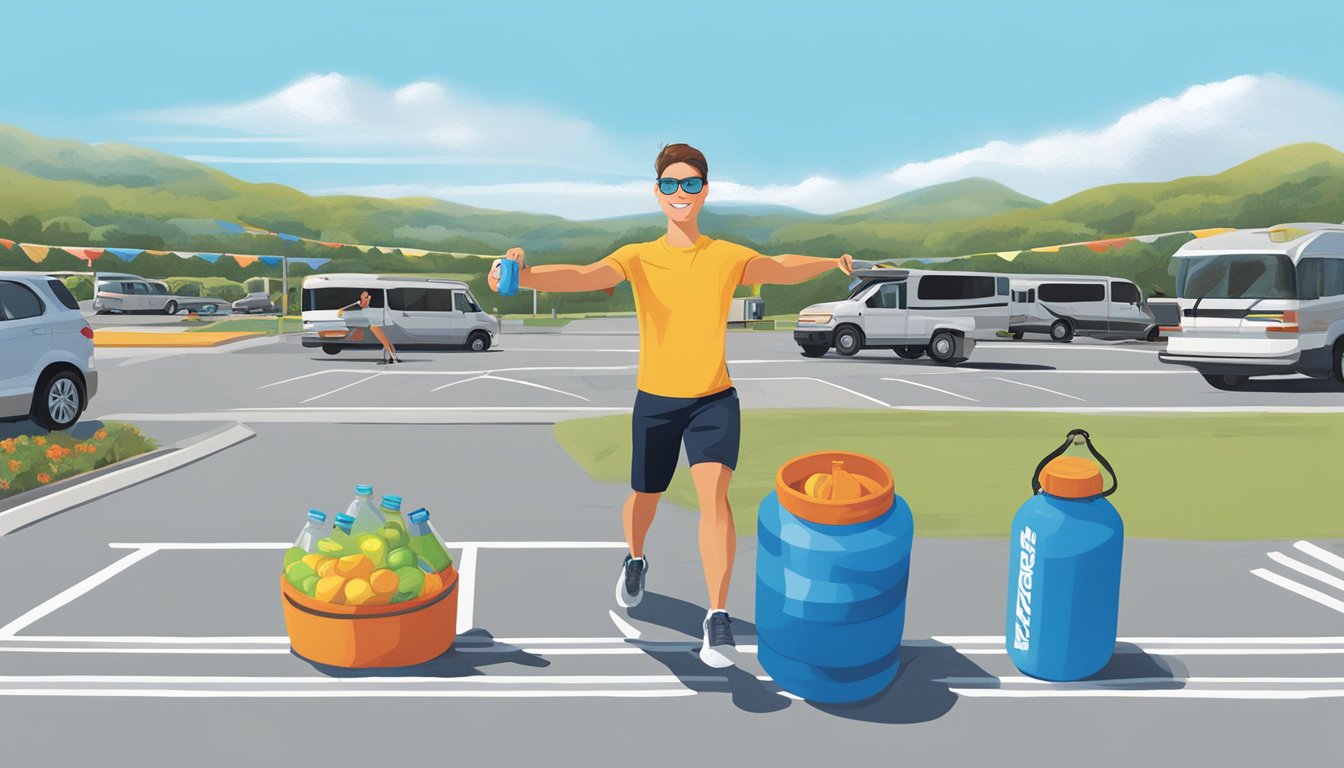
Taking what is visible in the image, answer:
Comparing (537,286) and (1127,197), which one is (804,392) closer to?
(537,286)

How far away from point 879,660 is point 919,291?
1988 centimetres

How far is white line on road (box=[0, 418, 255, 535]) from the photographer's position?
21.1 ft

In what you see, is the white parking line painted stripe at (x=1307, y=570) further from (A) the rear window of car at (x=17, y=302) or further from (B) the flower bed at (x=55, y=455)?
(A) the rear window of car at (x=17, y=302)

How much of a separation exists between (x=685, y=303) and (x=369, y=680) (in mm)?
2093

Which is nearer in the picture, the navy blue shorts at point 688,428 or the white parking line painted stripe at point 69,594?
the navy blue shorts at point 688,428

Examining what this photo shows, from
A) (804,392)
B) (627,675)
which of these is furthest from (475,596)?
(804,392)

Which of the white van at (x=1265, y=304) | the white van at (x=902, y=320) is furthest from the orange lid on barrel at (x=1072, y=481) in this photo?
the white van at (x=902, y=320)

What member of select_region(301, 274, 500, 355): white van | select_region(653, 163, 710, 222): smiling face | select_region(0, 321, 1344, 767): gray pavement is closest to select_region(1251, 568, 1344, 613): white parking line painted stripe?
select_region(0, 321, 1344, 767): gray pavement

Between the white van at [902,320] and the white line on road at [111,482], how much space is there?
15003mm

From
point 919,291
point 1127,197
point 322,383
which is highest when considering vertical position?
point 1127,197

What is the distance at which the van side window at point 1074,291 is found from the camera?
30906 millimetres

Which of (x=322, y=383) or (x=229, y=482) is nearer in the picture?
(x=229, y=482)

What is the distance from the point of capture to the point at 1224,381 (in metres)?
16.2

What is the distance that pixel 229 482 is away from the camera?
25.7 ft
